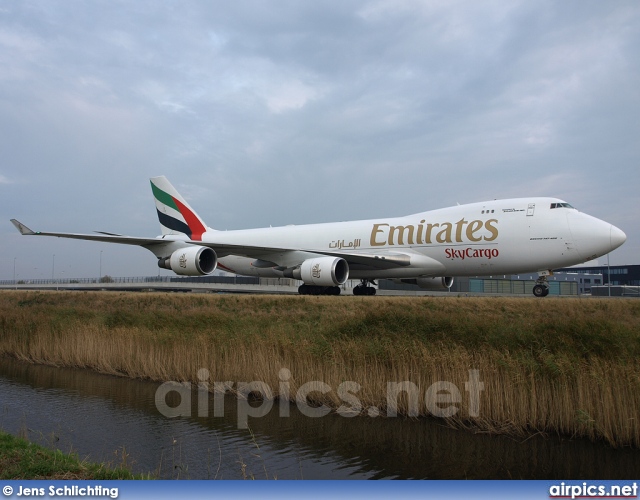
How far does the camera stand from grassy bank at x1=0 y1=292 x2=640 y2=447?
6637 mm

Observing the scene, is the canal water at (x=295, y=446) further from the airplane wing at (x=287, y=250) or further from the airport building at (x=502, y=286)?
the airport building at (x=502, y=286)

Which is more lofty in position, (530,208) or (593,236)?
(530,208)

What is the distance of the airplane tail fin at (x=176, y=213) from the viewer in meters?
31.5

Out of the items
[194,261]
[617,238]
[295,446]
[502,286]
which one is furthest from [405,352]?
[502,286]

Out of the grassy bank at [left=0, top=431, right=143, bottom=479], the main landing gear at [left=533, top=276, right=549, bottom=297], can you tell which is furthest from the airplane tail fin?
the grassy bank at [left=0, top=431, right=143, bottom=479]

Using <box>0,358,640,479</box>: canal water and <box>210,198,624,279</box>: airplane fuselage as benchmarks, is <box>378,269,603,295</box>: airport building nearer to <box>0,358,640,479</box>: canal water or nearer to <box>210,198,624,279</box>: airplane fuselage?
<box>210,198,624,279</box>: airplane fuselage

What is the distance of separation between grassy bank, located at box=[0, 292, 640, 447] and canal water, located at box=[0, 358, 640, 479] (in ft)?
1.41

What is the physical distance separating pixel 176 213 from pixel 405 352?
25.6 metres

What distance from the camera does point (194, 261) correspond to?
69.8ft

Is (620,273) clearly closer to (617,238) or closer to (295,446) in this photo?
(617,238)

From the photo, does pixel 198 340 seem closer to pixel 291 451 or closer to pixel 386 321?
pixel 386 321

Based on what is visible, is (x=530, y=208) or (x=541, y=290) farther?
(x=530, y=208)

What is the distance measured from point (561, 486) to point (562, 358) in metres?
3.56

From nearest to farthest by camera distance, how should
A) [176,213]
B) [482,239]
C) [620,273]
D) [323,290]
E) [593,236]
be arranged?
[593,236]
[482,239]
[323,290]
[176,213]
[620,273]
